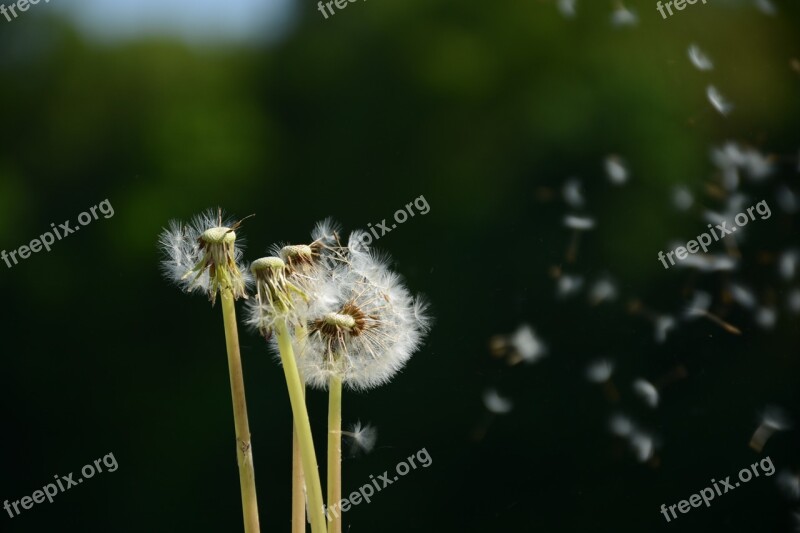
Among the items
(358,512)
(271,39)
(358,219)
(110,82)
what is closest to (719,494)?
(358,512)

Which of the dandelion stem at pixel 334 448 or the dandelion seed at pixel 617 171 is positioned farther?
the dandelion seed at pixel 617 171

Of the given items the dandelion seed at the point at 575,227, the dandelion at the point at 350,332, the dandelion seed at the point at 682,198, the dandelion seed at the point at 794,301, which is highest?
the dandelion seed at the point at 575,227

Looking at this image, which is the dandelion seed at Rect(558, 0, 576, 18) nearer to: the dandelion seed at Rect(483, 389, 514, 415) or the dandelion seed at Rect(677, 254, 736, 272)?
the dandelion seed at Rect(677, 254, 736, 272)

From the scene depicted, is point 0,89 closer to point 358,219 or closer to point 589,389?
point 358,219

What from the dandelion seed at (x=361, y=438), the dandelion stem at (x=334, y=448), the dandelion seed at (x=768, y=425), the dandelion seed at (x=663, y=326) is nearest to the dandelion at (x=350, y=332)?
the dandelion stem at (x=334, y=448)

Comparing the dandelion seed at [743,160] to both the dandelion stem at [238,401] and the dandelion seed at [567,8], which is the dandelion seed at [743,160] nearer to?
the dandelion seed at [567,8]

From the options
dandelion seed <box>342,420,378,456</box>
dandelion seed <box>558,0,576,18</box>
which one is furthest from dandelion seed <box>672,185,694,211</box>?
dandelion seed <box>342,420,378,456</box>
